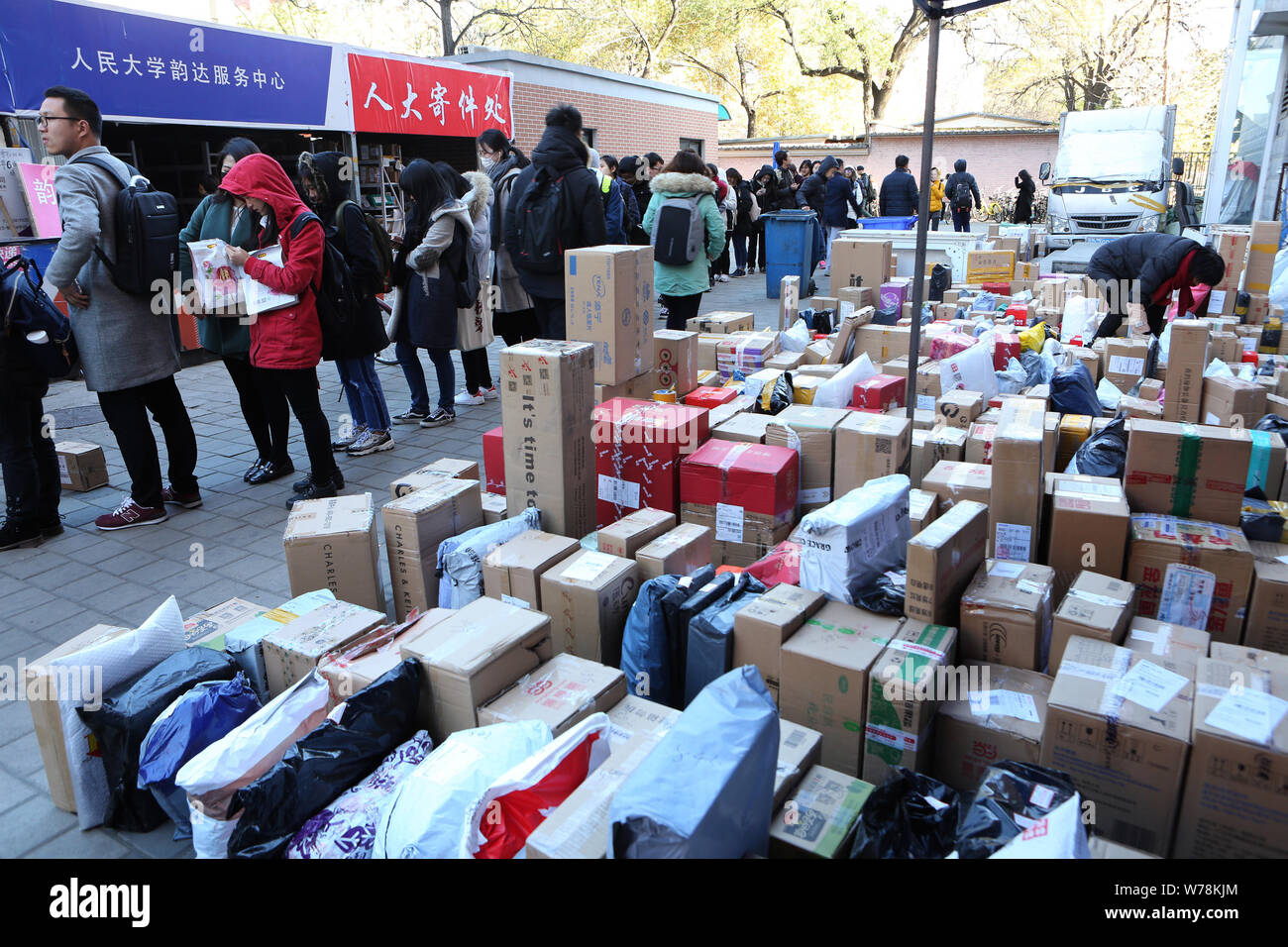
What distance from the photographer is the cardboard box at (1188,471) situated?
297 centimetres

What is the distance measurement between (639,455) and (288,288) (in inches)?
87.7

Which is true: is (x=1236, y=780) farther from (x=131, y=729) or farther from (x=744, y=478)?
(x=131, y=729)

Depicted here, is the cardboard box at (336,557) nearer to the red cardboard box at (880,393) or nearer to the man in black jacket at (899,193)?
the red cardboard box at (880,393)

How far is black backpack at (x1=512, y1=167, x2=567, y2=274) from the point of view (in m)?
5.59

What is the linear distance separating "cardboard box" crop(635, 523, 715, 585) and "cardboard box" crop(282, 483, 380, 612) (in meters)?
1.11

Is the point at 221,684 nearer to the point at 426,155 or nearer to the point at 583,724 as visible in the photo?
the point at 583,724

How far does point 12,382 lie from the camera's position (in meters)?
4.18

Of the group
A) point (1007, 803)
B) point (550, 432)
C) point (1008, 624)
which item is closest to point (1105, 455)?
point (1008, 624)

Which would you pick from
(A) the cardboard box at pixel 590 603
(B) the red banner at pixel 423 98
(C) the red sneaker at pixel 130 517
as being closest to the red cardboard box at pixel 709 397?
(A) the cardboard box at pixel 590 603

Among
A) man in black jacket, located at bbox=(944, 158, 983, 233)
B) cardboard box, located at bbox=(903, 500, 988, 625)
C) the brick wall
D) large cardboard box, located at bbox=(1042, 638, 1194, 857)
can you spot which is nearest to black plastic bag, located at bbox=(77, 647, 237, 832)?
cardboard box, located at bbox=(903, 500, 988, 625)

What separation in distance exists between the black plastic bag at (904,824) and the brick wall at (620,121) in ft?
40.3

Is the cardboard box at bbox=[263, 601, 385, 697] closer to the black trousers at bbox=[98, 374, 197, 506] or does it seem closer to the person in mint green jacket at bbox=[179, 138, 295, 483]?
the black trousers at bbox=[98, 374, 197, 506]

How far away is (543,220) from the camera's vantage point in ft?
18.5
